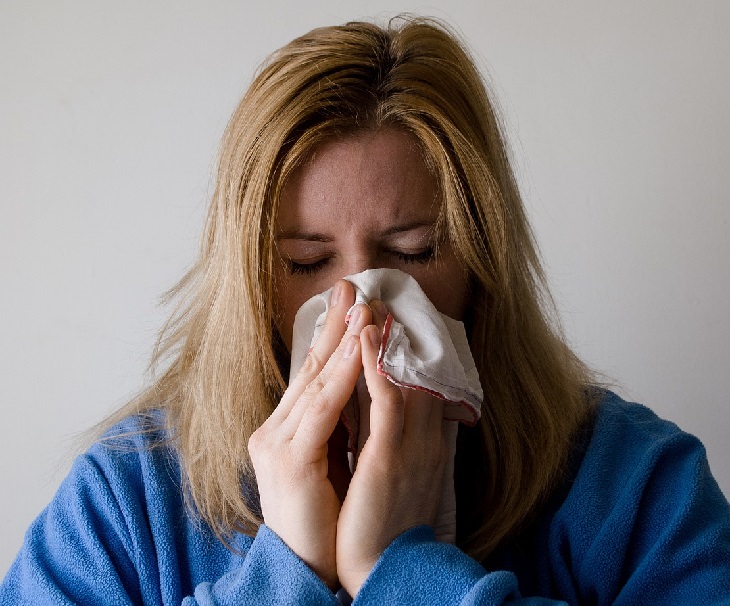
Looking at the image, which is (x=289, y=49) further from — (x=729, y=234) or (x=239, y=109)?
(x=729, y=234)

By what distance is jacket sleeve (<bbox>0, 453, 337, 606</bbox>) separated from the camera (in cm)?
108

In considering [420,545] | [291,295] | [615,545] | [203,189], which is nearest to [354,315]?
[291,295]

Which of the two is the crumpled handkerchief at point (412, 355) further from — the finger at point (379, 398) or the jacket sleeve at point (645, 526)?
the jacket sleeve at point (645, 526)

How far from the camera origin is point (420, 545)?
101 cm

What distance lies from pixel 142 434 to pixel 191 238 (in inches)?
16.2

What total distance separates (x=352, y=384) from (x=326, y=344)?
0.06 metres

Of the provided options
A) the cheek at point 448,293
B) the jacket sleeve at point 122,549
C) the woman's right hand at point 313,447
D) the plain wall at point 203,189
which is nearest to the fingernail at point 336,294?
the woman's right hand at point 313,447

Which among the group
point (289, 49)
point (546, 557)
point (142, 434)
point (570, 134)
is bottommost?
point (546, 557)

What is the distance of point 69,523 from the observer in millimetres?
1145

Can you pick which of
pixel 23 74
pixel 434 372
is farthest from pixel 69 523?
pixel 23 74

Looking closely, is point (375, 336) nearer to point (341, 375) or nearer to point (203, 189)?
point (341, 375)

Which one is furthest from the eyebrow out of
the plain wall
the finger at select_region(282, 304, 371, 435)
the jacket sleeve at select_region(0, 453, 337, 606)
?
the plain wall

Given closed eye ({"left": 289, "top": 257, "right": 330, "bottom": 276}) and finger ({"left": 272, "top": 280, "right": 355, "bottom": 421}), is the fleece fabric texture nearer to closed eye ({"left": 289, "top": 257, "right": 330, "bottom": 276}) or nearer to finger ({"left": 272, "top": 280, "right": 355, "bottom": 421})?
finger ({"left": 272, "top": 280, "right": 355, "bottom": 421})

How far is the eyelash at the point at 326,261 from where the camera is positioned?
3.64ft
